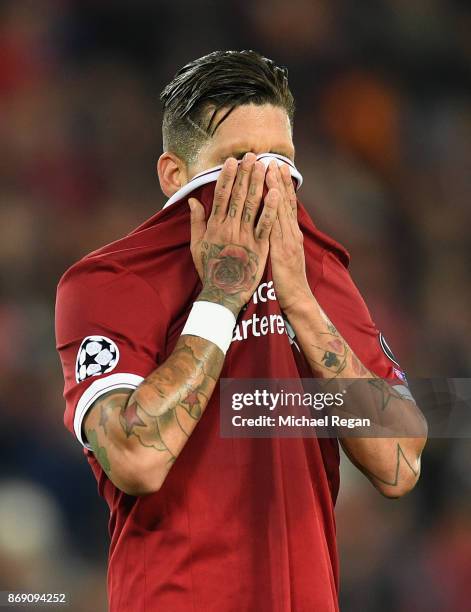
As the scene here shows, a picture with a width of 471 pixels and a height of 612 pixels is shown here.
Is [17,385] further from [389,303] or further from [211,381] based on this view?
[211,381]

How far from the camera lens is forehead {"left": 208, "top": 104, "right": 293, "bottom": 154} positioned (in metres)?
1.48

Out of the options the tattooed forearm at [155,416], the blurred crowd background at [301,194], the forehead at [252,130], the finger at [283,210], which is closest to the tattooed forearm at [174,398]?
the tattooed forearm at [155,416]

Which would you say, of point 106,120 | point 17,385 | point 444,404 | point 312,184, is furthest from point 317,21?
point 444,404

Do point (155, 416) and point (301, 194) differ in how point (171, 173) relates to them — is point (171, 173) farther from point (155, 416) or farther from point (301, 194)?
point (301, 194)

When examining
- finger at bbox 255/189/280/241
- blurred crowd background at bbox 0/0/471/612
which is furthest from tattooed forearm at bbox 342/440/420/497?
blurred crowd background at bbox 0/0/471/612

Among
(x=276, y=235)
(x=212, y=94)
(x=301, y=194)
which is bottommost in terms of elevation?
(x=276, y=235)

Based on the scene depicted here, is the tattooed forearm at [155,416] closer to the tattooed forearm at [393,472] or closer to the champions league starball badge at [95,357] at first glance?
the champions league starball badge at [95,357]

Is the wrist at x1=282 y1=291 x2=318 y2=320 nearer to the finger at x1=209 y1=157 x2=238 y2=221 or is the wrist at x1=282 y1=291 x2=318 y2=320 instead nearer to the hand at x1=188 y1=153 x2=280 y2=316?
the hand at x1=188 y1=153 x2=280 y2=316

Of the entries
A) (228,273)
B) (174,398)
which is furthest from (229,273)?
(174,398)

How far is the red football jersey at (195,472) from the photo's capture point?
1277 mm

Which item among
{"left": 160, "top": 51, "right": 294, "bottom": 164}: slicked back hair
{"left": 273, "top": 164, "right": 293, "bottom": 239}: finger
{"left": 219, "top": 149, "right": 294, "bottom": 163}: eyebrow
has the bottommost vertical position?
{"left": 273, "top": 164, "right": 293, "bottom": 239}: finger

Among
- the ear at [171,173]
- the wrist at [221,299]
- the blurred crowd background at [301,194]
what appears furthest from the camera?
the blurred crowd background at [301,194]

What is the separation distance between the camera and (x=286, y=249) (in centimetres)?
142

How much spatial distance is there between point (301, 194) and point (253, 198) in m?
2.09
